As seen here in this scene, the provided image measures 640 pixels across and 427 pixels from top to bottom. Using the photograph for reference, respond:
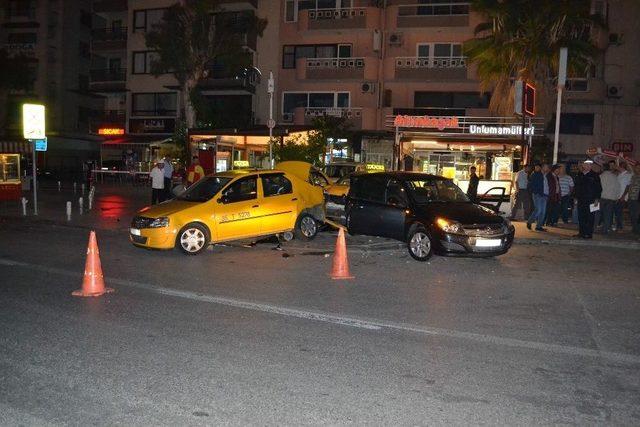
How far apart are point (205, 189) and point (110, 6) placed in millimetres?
37120

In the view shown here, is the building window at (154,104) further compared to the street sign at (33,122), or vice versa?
the building window at (154,104)

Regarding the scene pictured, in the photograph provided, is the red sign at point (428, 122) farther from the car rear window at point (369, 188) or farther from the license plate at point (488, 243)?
the license plate at point (488, 243)

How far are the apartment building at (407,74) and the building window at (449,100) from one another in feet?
0.19

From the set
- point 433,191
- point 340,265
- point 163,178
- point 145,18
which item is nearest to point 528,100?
point 433,191

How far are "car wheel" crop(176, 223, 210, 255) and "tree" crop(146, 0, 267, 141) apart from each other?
2183 cm

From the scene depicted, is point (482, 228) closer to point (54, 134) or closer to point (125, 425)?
point (125, 425)

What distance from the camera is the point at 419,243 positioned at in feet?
37.0

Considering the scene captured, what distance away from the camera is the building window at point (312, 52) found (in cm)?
3572

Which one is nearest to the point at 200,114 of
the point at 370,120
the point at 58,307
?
the point at 370,120

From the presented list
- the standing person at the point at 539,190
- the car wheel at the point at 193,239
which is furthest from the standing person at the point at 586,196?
the car wheel at the point at 193,239

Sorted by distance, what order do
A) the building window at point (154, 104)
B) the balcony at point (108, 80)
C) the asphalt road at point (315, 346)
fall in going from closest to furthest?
the asphalt road at point (315, 346)
the building window at point (154, 104)
the balcony at point (108, 80)

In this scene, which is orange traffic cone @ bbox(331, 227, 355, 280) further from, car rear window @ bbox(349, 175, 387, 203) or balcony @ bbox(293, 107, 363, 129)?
balcony @ bbox(293, 107, 363, 129)

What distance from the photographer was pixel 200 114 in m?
32.6

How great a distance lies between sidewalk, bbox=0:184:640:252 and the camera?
13.3m
